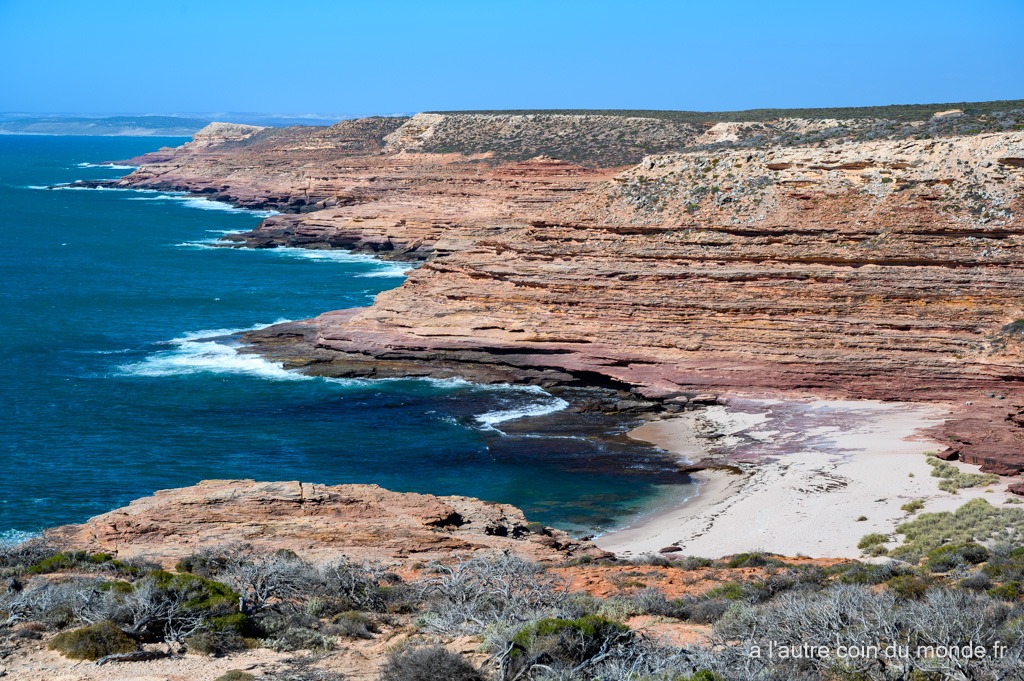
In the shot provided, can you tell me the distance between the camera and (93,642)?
12.5 meters

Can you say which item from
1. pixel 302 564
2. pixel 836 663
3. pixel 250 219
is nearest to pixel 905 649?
pixel 836 663

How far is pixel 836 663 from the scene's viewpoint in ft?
38.0

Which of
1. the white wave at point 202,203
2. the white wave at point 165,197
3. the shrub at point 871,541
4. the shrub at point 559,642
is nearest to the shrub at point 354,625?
the shrub at point 559,642

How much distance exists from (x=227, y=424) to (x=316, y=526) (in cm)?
1384

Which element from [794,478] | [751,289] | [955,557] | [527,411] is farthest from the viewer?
[751,289]

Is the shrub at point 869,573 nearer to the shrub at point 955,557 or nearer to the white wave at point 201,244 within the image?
the shrub at point 955,557

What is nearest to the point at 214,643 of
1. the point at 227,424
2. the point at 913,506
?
the point at 913,506

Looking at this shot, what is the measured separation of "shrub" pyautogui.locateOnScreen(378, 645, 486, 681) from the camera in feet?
37.5

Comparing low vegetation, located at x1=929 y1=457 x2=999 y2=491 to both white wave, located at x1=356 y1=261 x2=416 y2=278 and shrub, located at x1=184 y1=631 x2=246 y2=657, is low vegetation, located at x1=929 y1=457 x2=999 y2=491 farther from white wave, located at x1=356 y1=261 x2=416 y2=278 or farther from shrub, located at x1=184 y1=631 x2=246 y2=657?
white wave, located at x1=356 y1=261 x2=416 y2=278

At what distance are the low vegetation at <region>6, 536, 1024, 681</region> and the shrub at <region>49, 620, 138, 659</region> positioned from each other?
0.02 meters

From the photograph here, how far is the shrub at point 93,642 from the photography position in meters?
12.4

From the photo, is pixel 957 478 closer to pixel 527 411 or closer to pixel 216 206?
pixel 527 411

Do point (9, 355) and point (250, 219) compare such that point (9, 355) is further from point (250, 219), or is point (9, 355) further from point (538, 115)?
point (538, 115)

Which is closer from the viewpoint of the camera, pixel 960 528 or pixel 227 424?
pixel 960 528
